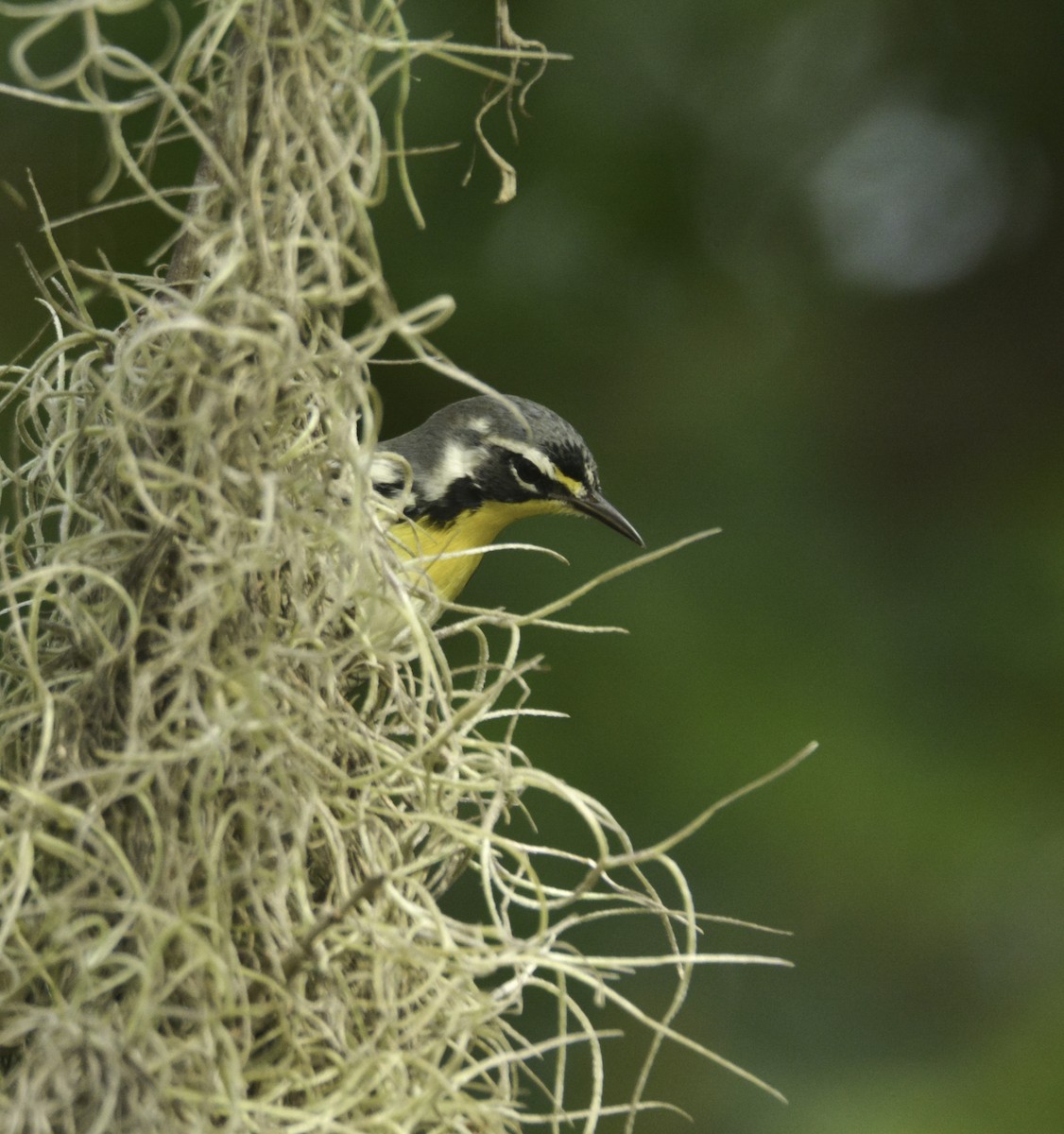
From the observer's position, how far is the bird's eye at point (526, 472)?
2041 mm

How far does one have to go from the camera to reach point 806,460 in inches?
130

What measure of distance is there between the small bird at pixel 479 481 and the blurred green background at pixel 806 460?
71cm

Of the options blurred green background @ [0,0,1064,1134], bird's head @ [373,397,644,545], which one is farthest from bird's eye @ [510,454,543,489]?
blurred green background @ [0,0,1064,1134]

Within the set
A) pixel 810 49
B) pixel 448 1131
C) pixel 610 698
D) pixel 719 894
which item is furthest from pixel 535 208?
pixel 448 1131

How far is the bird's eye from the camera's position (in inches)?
80.4

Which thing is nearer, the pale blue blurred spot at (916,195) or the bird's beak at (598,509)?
the bird's beak at (598,509)

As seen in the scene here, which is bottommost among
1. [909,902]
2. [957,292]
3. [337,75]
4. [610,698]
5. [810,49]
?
[909,902]

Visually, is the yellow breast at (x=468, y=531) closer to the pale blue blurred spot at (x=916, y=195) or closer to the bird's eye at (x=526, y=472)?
the bird's eye at (x=526, y=472)

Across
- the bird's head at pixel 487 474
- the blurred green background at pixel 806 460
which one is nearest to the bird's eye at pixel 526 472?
the bird's head at pixel 487 474

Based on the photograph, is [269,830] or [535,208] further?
[535,208]

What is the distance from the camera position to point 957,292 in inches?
136

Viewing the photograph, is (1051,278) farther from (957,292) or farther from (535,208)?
(535,208)

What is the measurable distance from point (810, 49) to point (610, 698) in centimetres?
143

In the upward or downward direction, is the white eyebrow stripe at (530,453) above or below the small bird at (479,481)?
above
